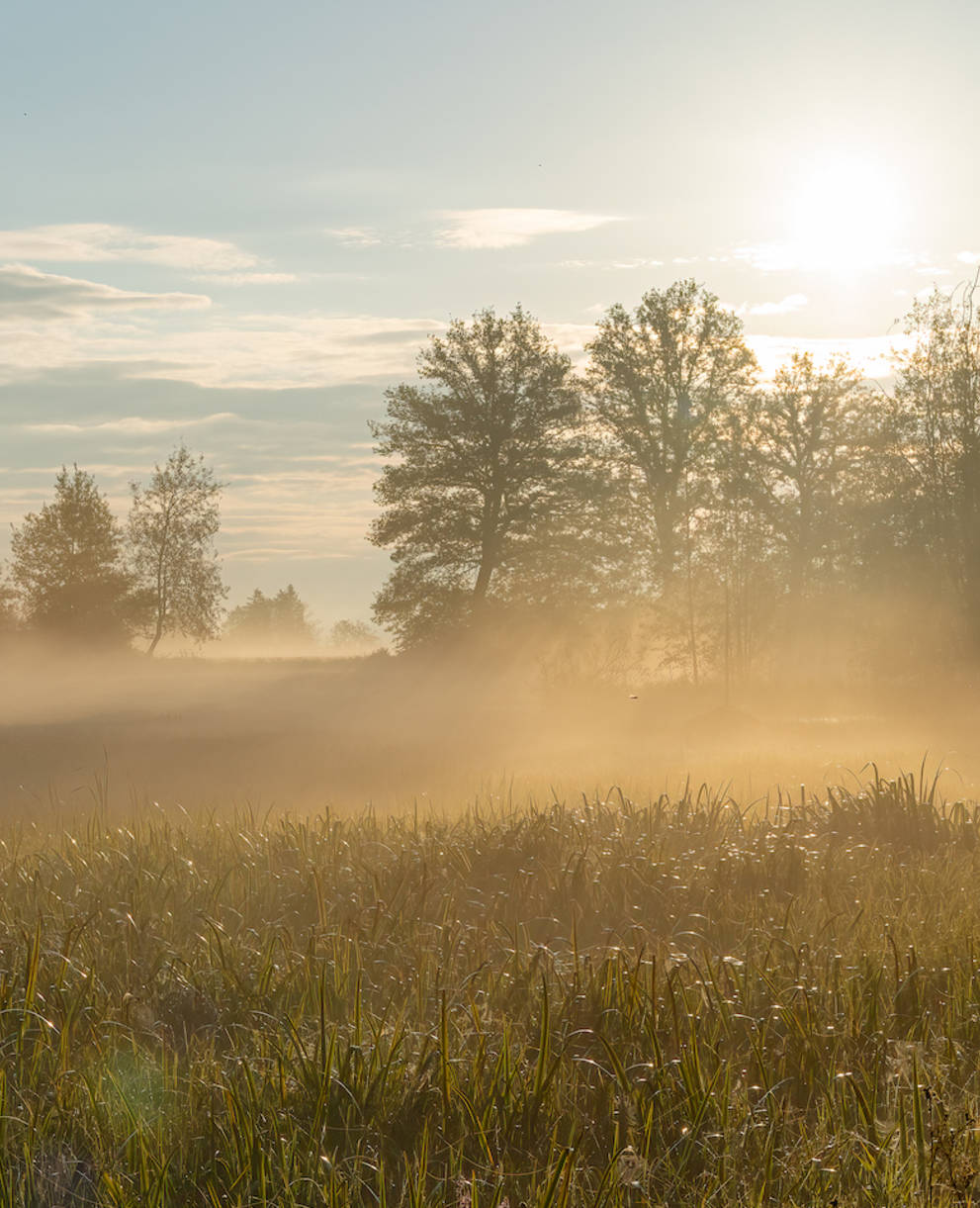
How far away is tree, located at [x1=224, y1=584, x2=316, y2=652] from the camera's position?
11194 cm

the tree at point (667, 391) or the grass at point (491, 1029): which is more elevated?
the tree at point (667, 391)

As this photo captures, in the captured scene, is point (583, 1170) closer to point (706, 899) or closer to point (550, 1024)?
point (550, 1024)

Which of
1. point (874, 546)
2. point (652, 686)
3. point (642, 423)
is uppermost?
point (642, 423)

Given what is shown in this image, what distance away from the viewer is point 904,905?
5828 mm

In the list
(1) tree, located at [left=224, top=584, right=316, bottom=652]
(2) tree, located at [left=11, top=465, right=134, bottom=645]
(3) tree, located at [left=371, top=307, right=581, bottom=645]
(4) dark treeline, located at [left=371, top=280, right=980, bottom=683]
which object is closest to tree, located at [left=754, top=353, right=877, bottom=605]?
(4) dark treeline, located at [left=371, top=280, right=980, bottom=683]

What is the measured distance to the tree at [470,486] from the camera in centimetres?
3138

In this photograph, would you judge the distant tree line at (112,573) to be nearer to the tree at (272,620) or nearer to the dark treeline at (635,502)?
the dark treeline at (635,502)

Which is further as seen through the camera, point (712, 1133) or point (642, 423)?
point (642, 423)

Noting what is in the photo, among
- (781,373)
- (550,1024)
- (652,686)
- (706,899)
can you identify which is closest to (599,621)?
(652,686)

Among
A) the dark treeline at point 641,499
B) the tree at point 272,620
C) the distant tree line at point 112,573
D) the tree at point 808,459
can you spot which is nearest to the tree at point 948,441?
the dark treeline at point 641,499

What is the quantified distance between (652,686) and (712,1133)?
27871 millimetres

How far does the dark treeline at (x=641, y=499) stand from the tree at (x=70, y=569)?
40.8 feet

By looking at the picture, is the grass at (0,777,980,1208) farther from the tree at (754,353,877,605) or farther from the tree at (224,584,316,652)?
the tree at (224,584,316,652)

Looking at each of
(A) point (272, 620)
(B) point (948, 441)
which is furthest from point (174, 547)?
(A) point (272, 620)
